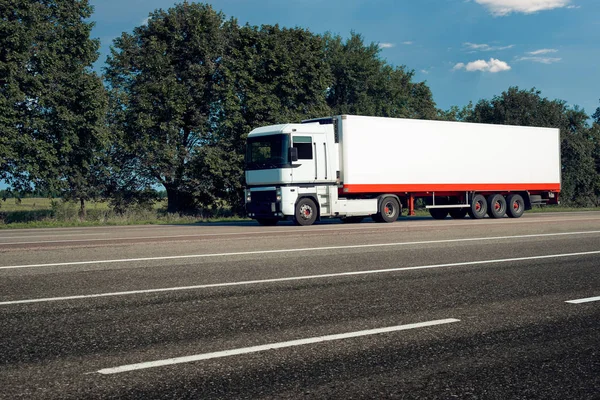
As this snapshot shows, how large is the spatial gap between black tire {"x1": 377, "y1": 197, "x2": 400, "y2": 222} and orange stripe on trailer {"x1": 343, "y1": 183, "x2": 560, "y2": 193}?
38 centimetres

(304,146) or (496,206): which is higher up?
(304,146)

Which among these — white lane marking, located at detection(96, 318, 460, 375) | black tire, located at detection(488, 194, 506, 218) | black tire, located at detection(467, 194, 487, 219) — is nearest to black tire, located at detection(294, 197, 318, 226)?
black tire, located at detection(467, 194, 487, 219)

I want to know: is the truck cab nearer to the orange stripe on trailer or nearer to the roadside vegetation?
the orange stripe on trailer

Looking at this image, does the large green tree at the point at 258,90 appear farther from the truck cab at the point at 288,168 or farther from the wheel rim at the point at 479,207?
the wheel rim at the point at 479,207

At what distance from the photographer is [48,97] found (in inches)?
1163

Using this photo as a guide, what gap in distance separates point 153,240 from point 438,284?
8332mm

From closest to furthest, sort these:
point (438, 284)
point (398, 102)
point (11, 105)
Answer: point (438, 284), point (11, 105), point (398, 102)

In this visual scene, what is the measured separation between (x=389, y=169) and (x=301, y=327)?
1894 cm

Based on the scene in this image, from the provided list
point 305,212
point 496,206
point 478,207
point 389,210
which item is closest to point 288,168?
point 305,212

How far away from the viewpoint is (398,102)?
162ft

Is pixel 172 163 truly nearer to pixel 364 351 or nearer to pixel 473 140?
pixel 473 140

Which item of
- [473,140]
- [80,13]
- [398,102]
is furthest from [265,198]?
[398,102]

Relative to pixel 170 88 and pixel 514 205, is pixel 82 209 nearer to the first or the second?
pixel 170 88

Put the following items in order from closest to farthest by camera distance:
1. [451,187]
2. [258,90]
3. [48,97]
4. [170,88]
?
1. [451,187]
2. [48,97]
3. [170,88]
4. [258,90]
